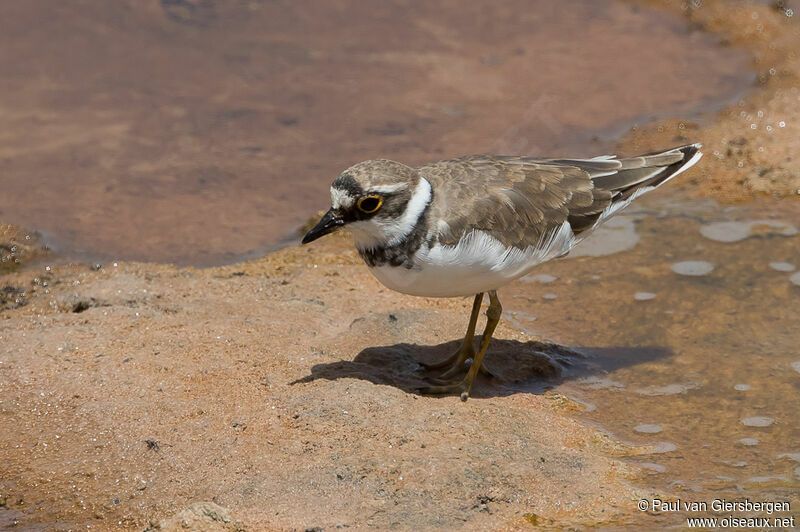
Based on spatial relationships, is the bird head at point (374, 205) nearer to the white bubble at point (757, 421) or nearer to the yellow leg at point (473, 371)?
the yellow leg at point (473, 371)

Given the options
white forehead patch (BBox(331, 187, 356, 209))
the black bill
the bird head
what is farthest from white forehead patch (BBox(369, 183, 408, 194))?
the black bill

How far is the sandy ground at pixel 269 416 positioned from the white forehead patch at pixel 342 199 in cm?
123

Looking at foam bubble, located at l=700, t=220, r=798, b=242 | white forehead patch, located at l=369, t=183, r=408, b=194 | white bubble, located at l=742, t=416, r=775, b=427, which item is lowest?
→ white bubble, located at l=742, t=416, r=775, b=427

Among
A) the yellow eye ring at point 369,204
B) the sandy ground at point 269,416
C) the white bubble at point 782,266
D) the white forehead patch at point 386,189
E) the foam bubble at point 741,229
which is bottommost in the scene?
the sandy ground at point 269,416

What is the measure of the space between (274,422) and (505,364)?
6.98 ft

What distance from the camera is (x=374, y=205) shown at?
6004 mm

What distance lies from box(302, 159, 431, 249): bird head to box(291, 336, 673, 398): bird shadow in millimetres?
1042

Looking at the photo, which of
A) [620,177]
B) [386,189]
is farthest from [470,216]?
[620,177]

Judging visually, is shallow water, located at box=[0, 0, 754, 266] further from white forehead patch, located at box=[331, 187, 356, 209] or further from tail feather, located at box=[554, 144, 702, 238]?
white forehead patch, located at box=[331, 187, 356, 209]

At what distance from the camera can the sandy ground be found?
5160 millimetres

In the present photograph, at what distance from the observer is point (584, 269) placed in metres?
8.42

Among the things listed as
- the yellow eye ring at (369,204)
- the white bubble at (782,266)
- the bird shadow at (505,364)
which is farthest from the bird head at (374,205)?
the white bubble at (782,266)

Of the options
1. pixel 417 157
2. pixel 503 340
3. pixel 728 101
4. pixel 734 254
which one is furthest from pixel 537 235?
pixel 728 101

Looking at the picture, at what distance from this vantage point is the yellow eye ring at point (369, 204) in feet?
19.6
